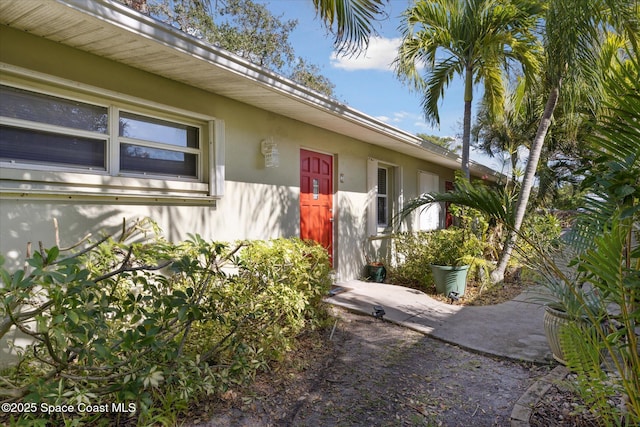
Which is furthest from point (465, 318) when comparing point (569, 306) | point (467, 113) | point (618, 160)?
point (467, 113)

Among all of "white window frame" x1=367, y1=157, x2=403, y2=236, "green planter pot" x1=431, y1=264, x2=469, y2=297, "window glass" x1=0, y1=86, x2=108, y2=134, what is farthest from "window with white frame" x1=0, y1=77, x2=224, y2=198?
"green planter pot" x1=431, y1=264, x2=469, y2=297

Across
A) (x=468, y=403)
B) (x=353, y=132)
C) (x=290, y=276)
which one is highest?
(x=353, y=132)

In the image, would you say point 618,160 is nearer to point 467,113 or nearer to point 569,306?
point 569,306

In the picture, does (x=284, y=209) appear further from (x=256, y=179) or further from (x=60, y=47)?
(x=60, y=47)

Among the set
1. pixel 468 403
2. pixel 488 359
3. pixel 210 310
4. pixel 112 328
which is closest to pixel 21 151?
pixel 112 328

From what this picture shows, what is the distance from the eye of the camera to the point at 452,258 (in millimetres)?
6270

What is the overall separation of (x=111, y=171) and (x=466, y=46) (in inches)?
230

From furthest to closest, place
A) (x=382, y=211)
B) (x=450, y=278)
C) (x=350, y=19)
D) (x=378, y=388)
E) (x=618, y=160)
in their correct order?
(x=382, y=211)
(x=450, y=278)
(x=350, y=19)
(x=378, y=388)
(x=618, y=160)

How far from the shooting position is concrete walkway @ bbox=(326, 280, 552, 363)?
154 inches

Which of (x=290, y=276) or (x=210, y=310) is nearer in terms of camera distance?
(x=210, y=310)

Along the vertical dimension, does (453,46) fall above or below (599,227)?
above

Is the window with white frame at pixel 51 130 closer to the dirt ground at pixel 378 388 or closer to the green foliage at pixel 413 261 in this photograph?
the dirt ground at pixel 378 388

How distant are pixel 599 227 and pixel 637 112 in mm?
676

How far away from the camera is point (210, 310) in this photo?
265cm
